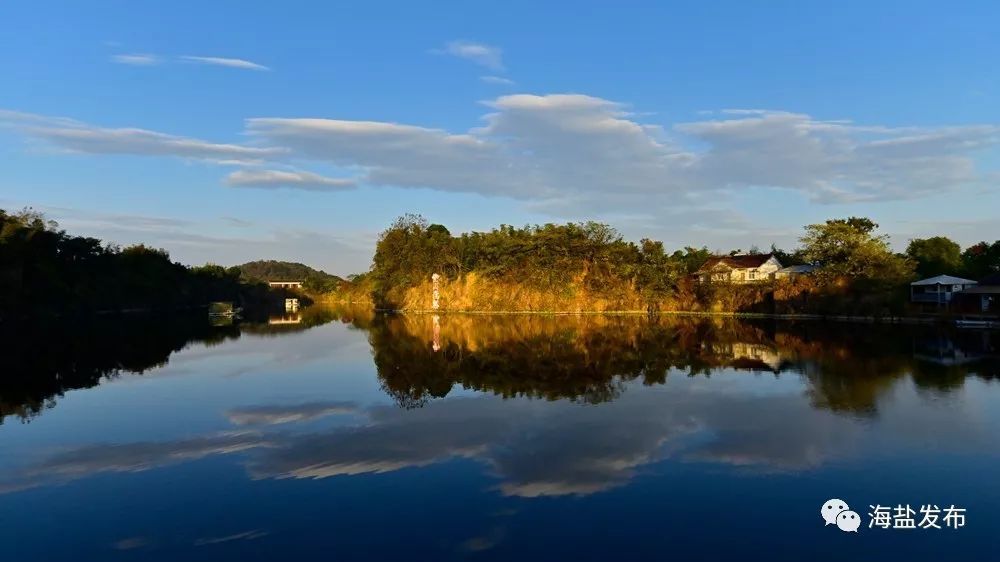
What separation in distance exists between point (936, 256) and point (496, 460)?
79757 millimetres

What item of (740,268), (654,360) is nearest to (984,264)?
(740,268)

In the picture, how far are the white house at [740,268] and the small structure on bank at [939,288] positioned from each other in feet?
71.4

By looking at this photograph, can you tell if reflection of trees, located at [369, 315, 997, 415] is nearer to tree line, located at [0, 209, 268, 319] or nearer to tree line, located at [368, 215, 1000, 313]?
tree line, located at [368, 215, 1000, 313]

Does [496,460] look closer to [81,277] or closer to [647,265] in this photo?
[647,265]

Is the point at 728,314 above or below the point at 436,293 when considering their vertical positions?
below

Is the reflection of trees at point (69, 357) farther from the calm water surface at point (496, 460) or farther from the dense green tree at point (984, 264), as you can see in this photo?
the dense green tree at point (984, 264)

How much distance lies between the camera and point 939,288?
5578 centimetres

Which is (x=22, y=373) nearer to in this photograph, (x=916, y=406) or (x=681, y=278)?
(x=916, y=406)

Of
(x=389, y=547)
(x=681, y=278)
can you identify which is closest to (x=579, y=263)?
(x=681, y=278)

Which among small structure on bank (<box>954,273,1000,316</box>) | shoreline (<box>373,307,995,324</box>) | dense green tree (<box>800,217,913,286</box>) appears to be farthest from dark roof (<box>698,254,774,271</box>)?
small structure on bank (<box>954,273,1000,316</box>)

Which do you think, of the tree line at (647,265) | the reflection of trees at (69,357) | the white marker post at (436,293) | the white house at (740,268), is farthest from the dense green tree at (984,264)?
the reflection of trees at (69,357)

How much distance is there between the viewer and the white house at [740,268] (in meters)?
79.4

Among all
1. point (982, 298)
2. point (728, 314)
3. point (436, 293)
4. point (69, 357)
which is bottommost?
point (728, 314)

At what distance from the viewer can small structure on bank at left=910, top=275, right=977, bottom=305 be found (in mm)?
52844
